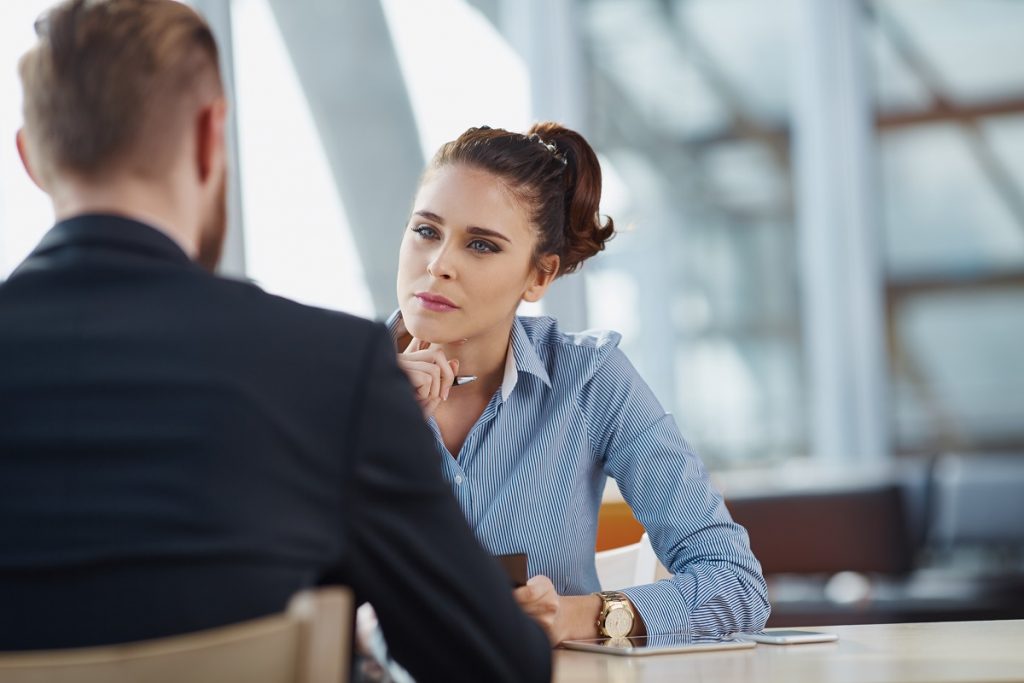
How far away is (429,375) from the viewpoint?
1.87 meters

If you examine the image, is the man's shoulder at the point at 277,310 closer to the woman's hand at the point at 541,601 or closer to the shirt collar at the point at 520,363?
the woman's hand at the point at 541,601

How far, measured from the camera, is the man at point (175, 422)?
0.90 metres

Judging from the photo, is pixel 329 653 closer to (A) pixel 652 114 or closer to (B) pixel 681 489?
(B) pixel 681 489

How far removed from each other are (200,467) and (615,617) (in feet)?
2.84

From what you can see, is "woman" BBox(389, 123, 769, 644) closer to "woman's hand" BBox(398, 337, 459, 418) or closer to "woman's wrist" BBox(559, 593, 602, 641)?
"woman's hand" BBox(398, 337, 459, 418)

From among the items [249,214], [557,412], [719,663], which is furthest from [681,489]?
[249,214]

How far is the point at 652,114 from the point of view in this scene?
5641 millimetres

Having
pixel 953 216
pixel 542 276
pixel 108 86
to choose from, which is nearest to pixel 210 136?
pixel 108 86

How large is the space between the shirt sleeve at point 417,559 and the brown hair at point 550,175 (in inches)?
44.6

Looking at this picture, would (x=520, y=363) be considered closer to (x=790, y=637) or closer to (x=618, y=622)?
(x=618, y=622)

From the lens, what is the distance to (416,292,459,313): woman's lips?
2018 mm

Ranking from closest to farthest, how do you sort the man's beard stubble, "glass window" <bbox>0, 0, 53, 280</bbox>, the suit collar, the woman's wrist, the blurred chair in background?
the suit collar
the man's beard stubble
the woman's wrist
"glass window" <bbox>0, 0, 53, 280</bbox>
the blurred chair in background

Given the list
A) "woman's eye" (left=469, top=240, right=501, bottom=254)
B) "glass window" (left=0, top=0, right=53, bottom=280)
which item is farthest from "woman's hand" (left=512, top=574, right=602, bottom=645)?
"glass window" (left=0, top=0, right=53, bottom=280)

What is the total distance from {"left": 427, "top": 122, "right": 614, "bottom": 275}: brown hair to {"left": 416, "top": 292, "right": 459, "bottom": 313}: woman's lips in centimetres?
25
